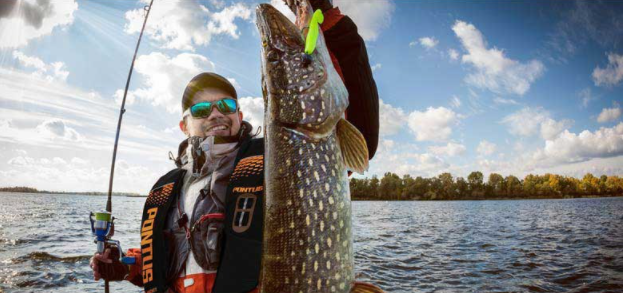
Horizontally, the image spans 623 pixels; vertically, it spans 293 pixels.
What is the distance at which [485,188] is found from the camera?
14538 cm

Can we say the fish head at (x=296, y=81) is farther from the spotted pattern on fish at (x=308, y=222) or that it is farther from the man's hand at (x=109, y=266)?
the man's hand at (x=109, y=266)

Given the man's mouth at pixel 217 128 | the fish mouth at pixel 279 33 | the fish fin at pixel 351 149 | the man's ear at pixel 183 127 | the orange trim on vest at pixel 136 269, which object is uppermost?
the fish mouth at pixel 279 33

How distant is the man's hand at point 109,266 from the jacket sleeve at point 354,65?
112 inches

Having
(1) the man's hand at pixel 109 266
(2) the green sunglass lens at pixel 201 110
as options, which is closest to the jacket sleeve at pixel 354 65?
(2) the green sunglass lens at pixel 201 110

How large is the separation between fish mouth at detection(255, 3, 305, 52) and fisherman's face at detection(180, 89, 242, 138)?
145 cm

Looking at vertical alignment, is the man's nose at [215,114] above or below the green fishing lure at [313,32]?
below

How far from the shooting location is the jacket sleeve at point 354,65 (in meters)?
2.54

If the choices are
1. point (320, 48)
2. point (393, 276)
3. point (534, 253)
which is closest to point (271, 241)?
point (320, 48)

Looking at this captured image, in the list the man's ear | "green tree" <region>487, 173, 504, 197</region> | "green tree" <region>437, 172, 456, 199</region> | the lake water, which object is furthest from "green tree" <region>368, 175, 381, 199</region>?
the man's ear

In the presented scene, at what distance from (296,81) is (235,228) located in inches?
49.6

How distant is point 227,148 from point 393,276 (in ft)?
38.1

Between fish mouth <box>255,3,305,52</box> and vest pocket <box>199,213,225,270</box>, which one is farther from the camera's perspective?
vest pocket <box>199,213,225,270</box>

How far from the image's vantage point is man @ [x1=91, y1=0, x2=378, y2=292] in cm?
260

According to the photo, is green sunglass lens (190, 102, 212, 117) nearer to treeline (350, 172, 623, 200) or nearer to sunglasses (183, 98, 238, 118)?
sunglasses (183, 98, 238, 118)
